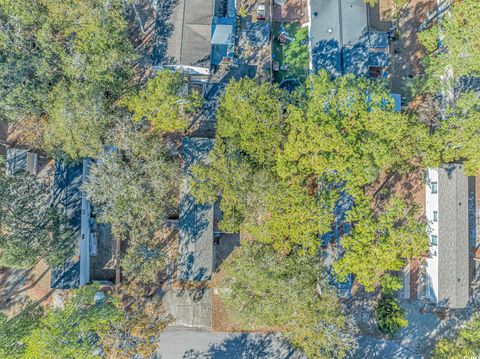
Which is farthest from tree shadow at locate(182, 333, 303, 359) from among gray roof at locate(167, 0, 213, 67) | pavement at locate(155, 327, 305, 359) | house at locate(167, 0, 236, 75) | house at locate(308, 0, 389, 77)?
gray roof at locate(167, 0, 213, 67)

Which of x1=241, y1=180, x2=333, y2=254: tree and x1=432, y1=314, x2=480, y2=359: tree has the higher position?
x1=241, y1=180, x2=333, y2=254: tree

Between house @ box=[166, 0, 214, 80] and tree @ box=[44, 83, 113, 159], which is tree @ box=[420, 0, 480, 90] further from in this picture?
tree @ box=[44, 83, 113, 159]

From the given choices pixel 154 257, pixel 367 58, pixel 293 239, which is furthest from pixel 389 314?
pixel 367 58

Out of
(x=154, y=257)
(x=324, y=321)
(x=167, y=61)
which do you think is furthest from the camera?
(x=167, y=61)

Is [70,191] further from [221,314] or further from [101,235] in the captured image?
[221,314]

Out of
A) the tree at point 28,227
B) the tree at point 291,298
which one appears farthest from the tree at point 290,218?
the tree at point 28,227

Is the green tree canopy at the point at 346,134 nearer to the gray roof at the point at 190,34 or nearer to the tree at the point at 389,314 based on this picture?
the tree at the point at 389,314

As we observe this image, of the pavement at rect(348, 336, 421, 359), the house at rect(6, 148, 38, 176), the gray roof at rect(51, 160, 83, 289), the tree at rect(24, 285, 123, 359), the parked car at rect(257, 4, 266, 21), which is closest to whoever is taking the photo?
the tree at rect(24, 285, 123, 359)
